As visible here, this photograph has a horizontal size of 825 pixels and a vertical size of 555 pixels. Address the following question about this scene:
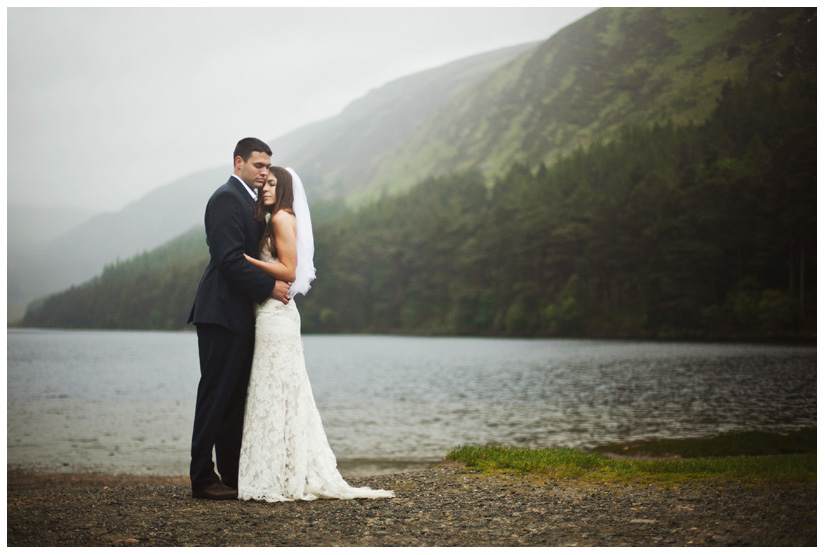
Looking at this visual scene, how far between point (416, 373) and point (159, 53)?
128 ft

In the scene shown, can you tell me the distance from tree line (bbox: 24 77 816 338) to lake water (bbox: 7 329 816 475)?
29.4 metres

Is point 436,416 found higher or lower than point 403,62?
lower

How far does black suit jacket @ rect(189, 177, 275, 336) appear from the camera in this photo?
7441mm

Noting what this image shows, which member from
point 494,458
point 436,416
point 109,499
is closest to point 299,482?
point 109,499

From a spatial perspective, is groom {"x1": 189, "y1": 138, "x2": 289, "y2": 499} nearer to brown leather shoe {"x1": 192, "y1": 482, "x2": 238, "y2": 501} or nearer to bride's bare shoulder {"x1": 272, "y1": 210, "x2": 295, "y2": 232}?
brown leather shoe {"x1": 192, "y1": 482, "x2": 238, "y2": 501}

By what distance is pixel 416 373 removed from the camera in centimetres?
5147

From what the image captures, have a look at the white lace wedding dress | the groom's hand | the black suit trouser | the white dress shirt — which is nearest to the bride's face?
the white dress shirt

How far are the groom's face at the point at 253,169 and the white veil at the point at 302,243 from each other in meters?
0.30

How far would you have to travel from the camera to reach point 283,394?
25.4 feet

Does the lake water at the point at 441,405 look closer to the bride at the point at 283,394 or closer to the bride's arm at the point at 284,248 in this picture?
the bride at the point at 283,394

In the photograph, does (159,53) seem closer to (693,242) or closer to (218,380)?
(218,380)

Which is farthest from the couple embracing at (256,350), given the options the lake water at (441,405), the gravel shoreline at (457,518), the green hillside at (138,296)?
the green hillside at (138,296)

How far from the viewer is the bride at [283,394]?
24.8 feet

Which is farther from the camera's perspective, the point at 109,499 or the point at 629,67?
the point at 629,67
